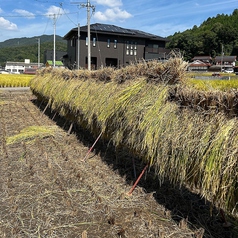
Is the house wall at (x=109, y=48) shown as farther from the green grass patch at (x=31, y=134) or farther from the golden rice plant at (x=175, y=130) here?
the golden rice plant at (x=175, y=130)

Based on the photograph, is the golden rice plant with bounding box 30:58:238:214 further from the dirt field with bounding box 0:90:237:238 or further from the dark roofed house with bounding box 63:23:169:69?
the dark roofed house with bounding box 63:23:169:69

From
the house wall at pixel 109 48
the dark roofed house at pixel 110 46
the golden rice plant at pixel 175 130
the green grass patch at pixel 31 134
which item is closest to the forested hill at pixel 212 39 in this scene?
the dark roofed house at pixel 110 46

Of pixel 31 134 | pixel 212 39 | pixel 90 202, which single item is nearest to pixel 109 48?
pixel 31 134

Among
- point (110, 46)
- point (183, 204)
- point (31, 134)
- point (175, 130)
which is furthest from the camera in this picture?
point (110, 46)

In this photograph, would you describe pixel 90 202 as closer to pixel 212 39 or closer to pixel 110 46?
pixel 110 46

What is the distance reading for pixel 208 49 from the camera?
72188mm

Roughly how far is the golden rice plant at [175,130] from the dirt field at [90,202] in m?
0.44

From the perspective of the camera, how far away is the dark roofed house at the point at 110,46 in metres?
26.8

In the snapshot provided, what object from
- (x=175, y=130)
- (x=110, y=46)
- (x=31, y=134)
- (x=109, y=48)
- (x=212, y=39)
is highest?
(x=212, y=39)

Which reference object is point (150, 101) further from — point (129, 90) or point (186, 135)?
point (186, 135)

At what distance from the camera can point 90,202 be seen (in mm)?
3344

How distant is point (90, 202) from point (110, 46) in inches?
1048

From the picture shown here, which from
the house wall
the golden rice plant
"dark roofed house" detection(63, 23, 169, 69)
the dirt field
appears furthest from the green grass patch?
the house wall

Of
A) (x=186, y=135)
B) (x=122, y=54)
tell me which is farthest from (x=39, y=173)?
(x=122, y=54)
